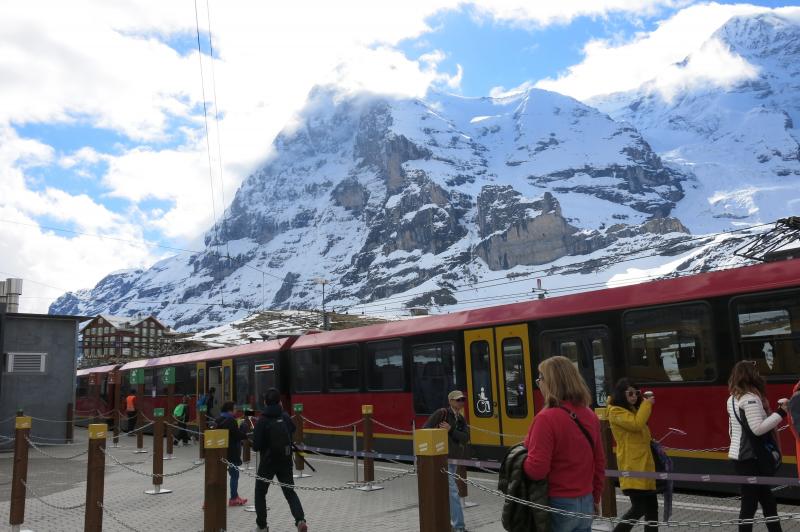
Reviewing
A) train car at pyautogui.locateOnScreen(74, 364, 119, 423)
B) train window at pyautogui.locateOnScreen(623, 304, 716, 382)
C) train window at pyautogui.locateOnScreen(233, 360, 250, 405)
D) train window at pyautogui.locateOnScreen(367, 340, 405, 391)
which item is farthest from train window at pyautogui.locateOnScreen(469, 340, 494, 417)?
train car at pyautogui.locateOnScreen(74, 364, 119, 423)

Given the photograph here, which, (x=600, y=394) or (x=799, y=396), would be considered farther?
(x=600, y=394)

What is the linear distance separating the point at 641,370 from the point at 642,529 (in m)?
3.37

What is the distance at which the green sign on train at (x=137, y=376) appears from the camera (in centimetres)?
3083

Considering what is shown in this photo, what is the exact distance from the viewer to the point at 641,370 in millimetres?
10734

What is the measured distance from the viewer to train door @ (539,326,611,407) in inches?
442

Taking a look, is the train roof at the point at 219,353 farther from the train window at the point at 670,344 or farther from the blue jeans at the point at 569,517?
the blue jeans at the point at 569,517

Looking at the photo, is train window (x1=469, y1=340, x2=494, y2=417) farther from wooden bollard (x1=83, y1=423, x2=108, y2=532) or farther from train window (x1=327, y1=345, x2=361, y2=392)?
wooden bollard (x1=83, y1=423, x2=108, y2=532)

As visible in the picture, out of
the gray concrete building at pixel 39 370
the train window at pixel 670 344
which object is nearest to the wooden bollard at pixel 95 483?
the train window at pixel 670 344

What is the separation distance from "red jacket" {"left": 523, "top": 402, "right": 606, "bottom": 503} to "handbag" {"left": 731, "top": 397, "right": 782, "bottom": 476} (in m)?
2.80

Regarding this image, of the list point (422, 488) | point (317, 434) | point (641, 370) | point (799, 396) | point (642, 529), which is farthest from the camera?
point (317, 434)

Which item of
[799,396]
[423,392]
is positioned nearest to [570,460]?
[799,396]

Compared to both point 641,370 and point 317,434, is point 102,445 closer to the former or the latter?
point 641,370

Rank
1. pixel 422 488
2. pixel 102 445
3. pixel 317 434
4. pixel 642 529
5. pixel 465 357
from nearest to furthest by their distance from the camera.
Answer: pixel 422 488
pixel 642 529
pixel 102 445
pixel 465 357
pixel 317 434

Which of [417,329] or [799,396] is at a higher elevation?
[417,329]
